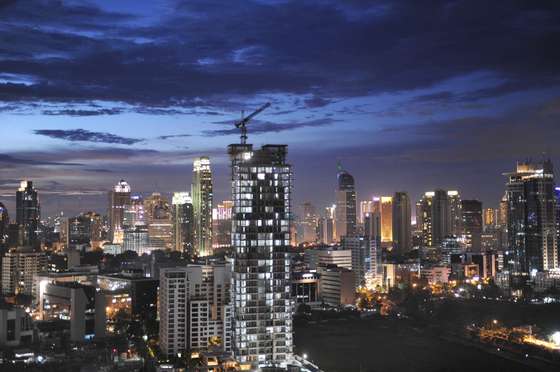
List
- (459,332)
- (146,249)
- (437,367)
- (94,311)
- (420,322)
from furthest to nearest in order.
A: (146,249), (420,322), (459,332), (94,311), (437,367)

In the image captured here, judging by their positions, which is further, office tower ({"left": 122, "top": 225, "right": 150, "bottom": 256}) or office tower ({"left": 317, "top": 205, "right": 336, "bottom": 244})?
office tower ({"left": 317, "top": 205, "right": 336, "bottom": 244})

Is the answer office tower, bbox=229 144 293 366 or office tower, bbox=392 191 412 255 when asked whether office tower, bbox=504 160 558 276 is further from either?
office tower, bbox=229 144 293 366

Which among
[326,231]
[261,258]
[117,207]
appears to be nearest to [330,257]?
[261,258]

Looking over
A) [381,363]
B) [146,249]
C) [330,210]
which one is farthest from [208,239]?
[381,363]

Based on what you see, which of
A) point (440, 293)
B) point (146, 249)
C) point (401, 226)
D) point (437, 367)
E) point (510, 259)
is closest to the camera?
point (437, 367)

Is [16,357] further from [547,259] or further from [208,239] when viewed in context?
[208,239]

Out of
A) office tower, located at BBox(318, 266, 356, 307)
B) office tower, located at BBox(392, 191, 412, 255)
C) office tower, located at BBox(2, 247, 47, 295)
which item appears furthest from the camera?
office tower, located at BBox(392, 191, 412, 255)

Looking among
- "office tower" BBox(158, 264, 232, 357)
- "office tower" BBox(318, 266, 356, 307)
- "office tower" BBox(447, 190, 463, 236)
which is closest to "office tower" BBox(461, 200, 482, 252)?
"office tower" BBox(447, 190, 463, 236)
